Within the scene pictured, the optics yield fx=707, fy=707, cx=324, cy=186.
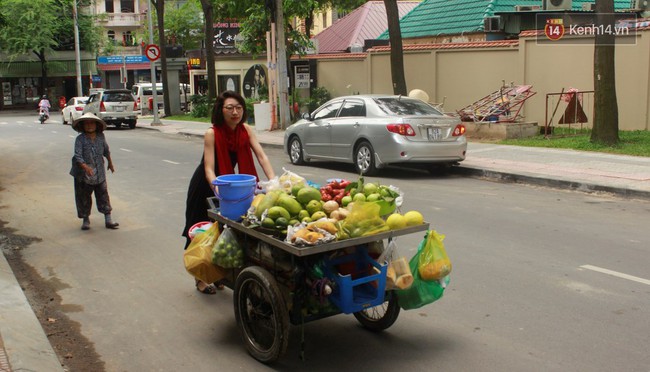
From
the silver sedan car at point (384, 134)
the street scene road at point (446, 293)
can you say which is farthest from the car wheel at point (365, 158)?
the street scene road at point (446, 293)

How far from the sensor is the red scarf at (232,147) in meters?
6.01

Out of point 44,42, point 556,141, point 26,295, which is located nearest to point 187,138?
point 556,141

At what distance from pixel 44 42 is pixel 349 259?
54.3 m

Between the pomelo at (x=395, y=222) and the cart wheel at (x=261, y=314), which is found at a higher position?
the pomelo at (x=395, y=222)

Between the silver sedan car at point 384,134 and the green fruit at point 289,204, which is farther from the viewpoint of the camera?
the silver sedan car at point 384,134

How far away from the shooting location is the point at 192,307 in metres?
6.19

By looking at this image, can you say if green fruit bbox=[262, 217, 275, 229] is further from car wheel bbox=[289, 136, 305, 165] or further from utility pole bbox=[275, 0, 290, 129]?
utility pole bbox=[275, 0, 290, 129]

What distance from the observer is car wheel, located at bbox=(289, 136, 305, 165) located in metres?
16.2

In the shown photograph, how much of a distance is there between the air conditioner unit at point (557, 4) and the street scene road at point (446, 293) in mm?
11302

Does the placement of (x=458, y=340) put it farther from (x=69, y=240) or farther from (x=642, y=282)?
(x=69, y=240)

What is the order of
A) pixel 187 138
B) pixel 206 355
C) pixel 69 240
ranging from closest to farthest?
1. pixel 206 355
2. pixel 69 240
3. pixel 187 138

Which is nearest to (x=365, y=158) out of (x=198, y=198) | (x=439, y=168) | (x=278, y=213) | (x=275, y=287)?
(x=439, y=168)

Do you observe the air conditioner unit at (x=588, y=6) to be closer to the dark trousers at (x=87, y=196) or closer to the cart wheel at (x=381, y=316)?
the dark trousers at (x=87, y=196)

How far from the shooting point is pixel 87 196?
951cm
